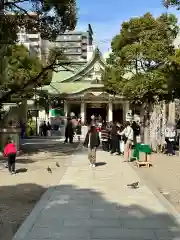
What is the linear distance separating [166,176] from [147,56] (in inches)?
359

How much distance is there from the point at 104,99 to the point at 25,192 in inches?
1080

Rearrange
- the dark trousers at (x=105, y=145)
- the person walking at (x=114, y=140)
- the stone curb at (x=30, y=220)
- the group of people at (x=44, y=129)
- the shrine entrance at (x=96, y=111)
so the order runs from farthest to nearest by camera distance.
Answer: the shrine entrance at (x=96, y=111), the group of people at (x=44, y=129), the dark trousers at (x=105, y=145), the person walking at (x=114, y=140), the stone curb at (x=30, y=220)

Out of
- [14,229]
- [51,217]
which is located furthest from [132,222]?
[14,229]

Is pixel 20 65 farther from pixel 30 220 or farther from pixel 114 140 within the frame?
pixel 30 220

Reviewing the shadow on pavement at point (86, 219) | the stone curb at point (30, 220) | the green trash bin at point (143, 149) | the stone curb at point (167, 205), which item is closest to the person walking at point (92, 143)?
the green trash bin at point (143, 149)

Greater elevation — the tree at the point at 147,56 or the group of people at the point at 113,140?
the tree at the point at 147,56

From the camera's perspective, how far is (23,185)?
11.3 meters

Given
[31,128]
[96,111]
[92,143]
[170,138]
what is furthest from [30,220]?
[96,111]

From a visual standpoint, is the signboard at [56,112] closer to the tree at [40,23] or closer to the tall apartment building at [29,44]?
the tall apartment building at [29,44]

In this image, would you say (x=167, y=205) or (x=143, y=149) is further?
(x=143, y=149)

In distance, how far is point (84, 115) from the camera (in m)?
38.8

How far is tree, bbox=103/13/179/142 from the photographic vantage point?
67.8 ft

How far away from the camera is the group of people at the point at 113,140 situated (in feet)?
48.3

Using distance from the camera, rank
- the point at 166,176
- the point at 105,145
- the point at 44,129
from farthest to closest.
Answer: the point at 44,129
the point at 105,145
the point at 166,176
